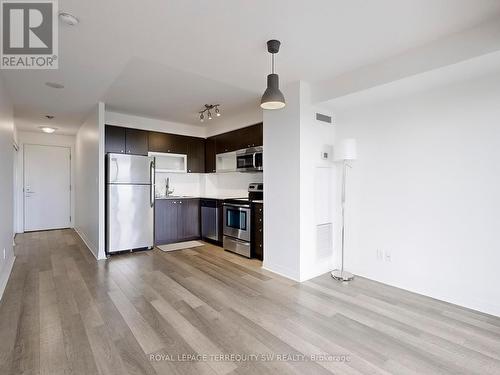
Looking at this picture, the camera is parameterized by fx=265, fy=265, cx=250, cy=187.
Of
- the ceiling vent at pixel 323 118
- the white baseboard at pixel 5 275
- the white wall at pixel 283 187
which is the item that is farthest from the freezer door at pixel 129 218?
the ceiling vent at pixel 323 118

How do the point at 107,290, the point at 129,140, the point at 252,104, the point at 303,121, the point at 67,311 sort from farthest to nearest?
1. the point at 129,140
2. the point at 252,104
3. the point at 303,121
4. the point at 107,290
5. the point at 67,311

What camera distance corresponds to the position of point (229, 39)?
2.37 metres

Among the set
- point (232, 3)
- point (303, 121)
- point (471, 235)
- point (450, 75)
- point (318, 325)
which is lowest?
point (318, 325)

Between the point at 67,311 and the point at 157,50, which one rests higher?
the point at 157,50

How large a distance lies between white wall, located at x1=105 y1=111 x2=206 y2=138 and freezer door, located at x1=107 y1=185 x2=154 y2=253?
4.31 ft

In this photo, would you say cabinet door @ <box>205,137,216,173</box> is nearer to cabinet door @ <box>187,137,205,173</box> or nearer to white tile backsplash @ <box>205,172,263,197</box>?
cabinet door @ <box>187,137,205,173</box>

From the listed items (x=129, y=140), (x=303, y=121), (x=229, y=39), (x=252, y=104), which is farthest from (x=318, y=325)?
(x=129, y=140)

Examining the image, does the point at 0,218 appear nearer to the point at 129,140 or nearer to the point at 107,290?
the point at 107,290

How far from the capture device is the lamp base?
3.42m

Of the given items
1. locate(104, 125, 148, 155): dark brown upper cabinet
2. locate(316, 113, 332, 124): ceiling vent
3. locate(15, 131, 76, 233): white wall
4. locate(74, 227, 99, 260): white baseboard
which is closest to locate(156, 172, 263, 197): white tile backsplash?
locate(104, 125, 148, 155): dark brown upper cabinet

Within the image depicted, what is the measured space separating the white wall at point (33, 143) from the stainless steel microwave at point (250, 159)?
4847 millimetres

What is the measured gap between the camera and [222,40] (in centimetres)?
239

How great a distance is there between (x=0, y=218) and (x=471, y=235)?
5055 mm

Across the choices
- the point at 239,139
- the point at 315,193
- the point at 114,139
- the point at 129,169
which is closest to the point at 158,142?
the point at 114,139
